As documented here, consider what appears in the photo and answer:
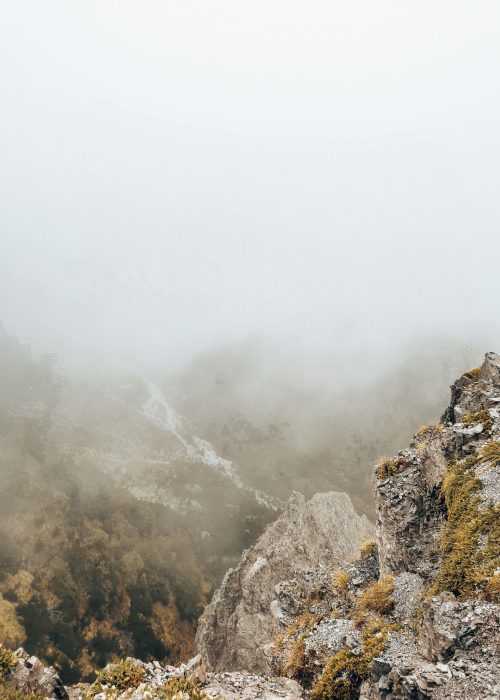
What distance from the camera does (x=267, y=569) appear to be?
99.8 m

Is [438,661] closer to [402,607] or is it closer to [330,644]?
[402,607]

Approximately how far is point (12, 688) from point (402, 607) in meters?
17.8

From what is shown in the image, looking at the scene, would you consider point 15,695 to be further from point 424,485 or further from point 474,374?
point 474,374

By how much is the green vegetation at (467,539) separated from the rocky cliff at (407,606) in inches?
1.8

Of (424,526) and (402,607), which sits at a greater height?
(424,526)

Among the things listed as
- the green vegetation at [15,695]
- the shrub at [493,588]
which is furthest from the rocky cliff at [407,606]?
the green vegetation at [15,695]

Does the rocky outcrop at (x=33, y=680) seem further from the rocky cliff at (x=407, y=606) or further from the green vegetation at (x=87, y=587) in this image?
the green vegetation at (x=87, y=587)

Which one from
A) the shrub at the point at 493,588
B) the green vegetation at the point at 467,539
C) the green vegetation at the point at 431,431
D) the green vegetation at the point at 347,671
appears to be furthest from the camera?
the green vegetation at the point at 431,431

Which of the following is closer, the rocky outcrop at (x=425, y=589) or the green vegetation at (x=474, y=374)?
the rocky outcrop at (x=425, y=589)

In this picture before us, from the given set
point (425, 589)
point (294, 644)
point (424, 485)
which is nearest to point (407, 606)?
point (425, 589)

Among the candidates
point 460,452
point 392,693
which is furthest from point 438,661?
point 460,452

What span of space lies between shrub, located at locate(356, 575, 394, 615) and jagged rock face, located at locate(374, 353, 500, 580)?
1182mm

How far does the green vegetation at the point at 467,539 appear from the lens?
14883 mm

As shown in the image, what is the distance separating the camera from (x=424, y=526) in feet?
68.8
